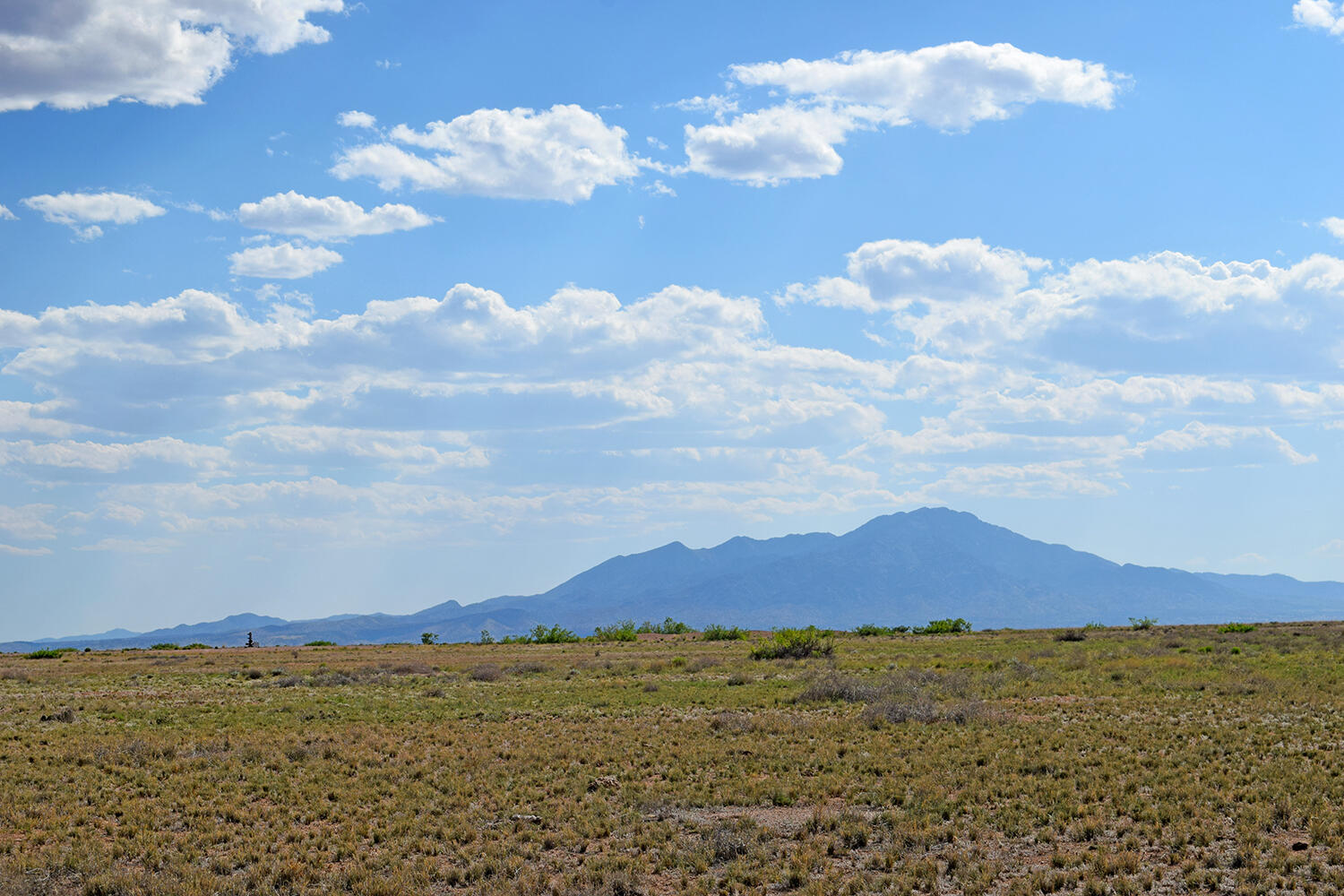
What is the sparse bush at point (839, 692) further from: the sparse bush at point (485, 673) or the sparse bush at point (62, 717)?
the sparse bush at point (62, 717)

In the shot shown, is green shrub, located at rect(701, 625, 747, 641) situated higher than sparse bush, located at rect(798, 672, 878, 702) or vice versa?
sparse bush, located at rect(798, 672, 878, 702)

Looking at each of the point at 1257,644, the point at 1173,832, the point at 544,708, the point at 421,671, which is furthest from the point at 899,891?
the point at 1257,644

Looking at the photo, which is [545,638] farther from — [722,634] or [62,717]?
[62,717]

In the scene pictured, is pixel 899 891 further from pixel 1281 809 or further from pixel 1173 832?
pixel 1281 809

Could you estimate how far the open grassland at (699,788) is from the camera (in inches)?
550

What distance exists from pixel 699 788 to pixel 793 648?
34412 millimetres

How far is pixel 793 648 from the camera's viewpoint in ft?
174

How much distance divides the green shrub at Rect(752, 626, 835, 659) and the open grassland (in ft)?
47.9

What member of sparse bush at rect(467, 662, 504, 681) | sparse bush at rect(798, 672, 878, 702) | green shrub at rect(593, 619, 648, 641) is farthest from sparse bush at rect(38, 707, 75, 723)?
green shrub at rect(593, 619, 648, 641)

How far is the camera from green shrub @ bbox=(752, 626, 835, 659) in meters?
52.9

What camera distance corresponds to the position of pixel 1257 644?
5219 centimetres

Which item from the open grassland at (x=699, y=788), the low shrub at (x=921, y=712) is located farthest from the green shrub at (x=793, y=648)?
the low shrub at (x=921, y=712)

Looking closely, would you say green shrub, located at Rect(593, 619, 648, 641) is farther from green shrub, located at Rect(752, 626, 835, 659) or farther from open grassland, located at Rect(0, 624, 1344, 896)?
open grassland, located at Rect(0, 624, 1344, 896)

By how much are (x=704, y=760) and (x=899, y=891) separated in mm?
9536
